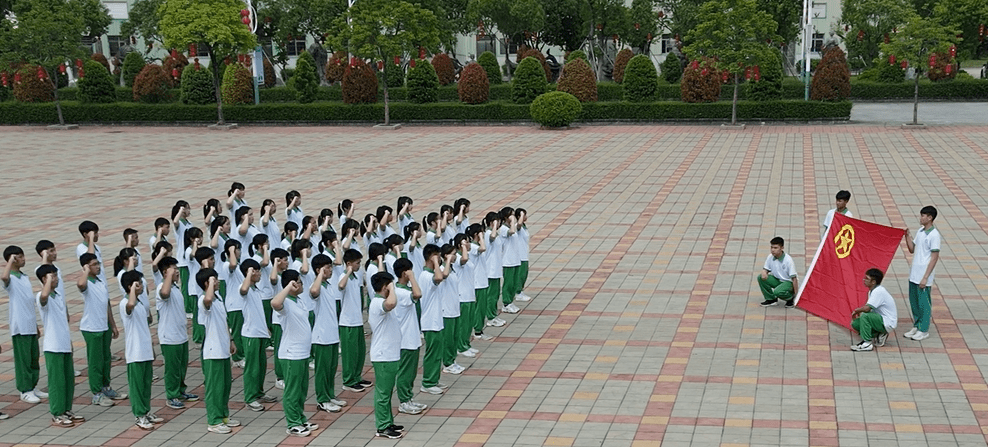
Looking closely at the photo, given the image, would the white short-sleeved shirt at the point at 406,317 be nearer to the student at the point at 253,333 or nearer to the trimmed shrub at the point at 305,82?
the student at the point at 253,333

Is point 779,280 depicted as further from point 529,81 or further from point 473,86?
point 473,86

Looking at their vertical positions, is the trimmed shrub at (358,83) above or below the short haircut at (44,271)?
above

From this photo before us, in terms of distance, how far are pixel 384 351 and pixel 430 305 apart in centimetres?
95

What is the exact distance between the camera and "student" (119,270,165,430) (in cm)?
744

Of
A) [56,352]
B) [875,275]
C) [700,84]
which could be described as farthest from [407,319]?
[700,84]

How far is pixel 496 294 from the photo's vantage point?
10.3m

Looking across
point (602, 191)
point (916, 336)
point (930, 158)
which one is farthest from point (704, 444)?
point (930, 158)

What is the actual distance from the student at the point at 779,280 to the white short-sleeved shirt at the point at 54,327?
6807 mm

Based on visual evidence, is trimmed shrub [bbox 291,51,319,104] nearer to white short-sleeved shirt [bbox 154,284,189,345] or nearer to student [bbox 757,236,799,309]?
student [bbox 757,236,799,309]

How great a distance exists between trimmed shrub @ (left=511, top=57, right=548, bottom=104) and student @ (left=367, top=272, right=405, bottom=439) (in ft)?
74.6

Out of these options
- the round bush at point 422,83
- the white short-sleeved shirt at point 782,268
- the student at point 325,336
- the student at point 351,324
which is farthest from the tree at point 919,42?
the student at point 325,336

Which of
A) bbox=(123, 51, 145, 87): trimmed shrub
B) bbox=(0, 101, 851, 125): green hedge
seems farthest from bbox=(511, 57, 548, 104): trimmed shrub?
bbox=(123, 51, 145, 87): trimmed shrub

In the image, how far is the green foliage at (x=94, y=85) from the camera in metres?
32.0

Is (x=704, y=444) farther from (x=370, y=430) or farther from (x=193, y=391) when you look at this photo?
(x=193, y=391)
